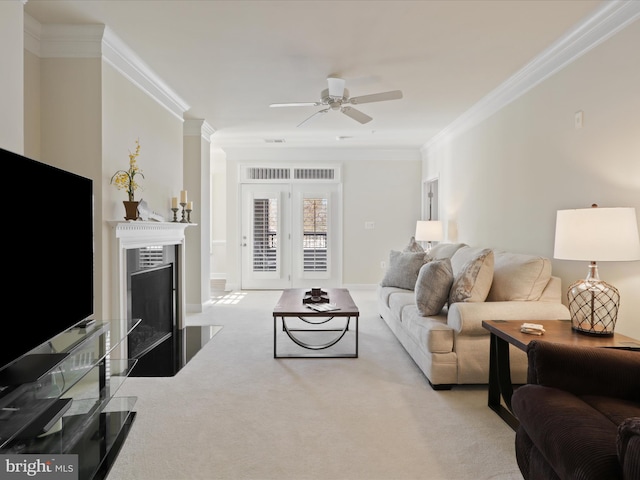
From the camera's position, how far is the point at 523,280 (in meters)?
3.01

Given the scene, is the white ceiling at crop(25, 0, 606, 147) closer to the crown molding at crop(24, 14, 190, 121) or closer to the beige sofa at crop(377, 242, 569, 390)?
the crown molding at crop(24, 14, 190, 121)

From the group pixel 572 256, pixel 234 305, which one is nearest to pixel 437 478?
pixel 572 256

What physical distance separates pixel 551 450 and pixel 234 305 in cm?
497

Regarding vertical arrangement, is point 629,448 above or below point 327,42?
below

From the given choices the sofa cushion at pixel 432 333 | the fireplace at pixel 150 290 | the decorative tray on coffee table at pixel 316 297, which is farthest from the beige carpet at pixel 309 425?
the decorative tray on coffee table at pixel 316 297

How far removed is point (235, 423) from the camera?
7.78 ft

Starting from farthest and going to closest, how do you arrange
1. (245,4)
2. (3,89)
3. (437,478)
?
(245,4) < (3,89) < (437,478)

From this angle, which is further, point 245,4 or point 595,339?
point 245,4

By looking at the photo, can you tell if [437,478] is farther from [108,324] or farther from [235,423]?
[108,324]

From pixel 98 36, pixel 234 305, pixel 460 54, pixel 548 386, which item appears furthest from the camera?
pixel 234 305

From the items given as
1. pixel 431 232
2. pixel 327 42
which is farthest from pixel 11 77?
pixel 431 232

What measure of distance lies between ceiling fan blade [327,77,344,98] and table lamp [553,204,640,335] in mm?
2084

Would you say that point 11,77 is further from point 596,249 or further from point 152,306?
point 596,249

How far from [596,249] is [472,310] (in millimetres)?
868
